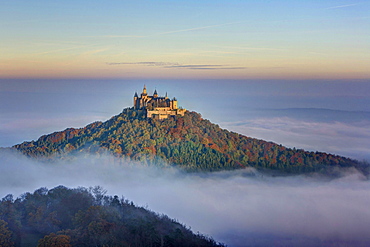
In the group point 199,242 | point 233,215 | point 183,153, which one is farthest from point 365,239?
point 183,153

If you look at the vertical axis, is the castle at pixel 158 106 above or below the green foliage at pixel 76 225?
above

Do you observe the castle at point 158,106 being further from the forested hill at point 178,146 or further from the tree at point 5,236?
the tree at point 5,236

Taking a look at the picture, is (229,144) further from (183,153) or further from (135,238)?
(135,238)

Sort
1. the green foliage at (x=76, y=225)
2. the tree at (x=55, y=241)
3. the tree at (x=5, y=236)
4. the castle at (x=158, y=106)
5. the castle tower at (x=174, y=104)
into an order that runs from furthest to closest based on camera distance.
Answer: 1. the castle tower at (x=174, y=104)
2. the castle at (x=158, y=106)
3. the green foliage at (x=76, y=225)
4. the tree at (x=5, y=236)
5. the tree at (x=55, y=241)

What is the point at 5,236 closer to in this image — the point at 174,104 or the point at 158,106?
the point at 158,106

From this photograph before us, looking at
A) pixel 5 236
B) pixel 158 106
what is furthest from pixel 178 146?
pixel 5 236

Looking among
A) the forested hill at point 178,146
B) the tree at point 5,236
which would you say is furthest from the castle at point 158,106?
the tree at point 5,236
